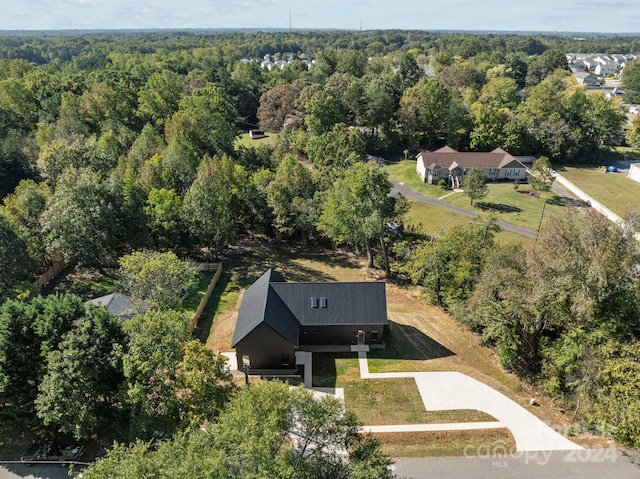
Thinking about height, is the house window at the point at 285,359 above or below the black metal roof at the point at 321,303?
below

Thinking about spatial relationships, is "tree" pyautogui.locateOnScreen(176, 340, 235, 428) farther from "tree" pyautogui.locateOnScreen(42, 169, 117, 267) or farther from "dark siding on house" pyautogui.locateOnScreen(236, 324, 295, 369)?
"tree" pyautogui.locateOnScreen(42, 169, 117, 267)

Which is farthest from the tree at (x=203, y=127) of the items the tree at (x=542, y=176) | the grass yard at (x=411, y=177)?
the tree at (x=542, y=176)

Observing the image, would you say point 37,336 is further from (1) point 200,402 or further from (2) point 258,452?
(2) point 258,452

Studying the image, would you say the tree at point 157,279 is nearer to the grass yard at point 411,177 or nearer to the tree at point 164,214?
the tree at point 164,214

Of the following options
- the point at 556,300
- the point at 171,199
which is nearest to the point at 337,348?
the point at 556,300

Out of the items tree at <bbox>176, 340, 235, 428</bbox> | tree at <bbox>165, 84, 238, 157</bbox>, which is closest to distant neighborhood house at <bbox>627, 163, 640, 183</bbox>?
tree at <bbox>165, 84, 238, 157</bbox>

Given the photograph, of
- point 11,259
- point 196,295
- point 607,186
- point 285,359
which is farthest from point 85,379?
point 607,186
